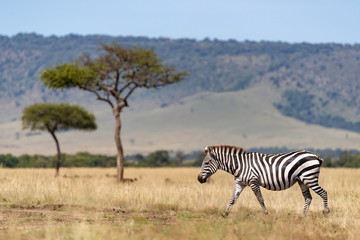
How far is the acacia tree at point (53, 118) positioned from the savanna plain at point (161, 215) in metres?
29.9

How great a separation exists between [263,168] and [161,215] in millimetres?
2816

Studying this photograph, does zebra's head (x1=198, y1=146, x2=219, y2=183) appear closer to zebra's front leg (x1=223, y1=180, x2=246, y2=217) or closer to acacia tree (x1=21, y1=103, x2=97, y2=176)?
zebra's front leg (x1=223, y1=180, x2=246, y2=217)

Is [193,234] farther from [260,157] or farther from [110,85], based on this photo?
[110,85]

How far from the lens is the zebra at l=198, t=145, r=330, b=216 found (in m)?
15.5

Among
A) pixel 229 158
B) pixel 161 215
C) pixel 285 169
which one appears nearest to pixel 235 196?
pixel 229 158

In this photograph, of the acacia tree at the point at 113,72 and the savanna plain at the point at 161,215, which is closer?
the savanna plain at the point at 161,215

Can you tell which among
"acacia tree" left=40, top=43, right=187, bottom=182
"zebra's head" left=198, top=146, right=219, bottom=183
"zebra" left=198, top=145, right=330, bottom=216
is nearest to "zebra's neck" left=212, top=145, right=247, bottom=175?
"zebra" left=198, top=145, right=330, bottom=216

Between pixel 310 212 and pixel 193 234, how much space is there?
21.7ft

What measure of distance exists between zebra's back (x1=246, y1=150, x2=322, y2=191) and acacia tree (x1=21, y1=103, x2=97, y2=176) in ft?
123

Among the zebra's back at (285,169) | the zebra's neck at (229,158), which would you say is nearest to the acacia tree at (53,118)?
the zebra's neck at (229,158)

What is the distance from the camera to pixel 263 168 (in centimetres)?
1562

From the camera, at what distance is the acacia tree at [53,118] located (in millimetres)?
51906

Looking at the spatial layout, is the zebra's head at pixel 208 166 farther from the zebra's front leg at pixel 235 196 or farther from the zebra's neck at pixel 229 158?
the zebra's front leg at pixel 235 196

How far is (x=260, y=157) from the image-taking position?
15.9m
